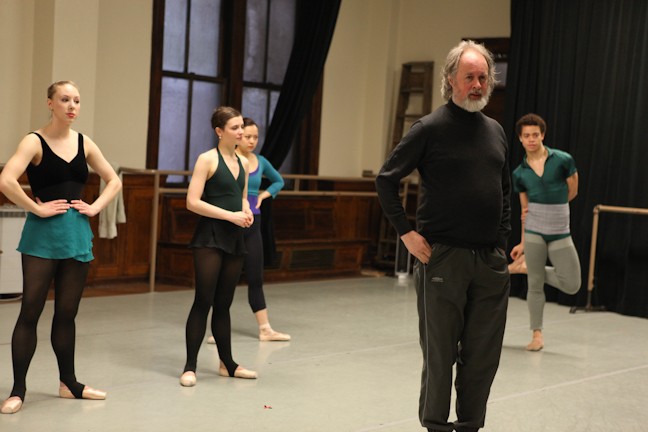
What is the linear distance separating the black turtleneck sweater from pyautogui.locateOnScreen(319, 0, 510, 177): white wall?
6.76m

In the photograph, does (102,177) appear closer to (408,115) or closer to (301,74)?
(301,74)

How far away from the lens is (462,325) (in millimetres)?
3439

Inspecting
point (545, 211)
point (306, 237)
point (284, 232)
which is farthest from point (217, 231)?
point (306, 237)

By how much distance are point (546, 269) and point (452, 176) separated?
3069 mm

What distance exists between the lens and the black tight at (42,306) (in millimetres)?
4074

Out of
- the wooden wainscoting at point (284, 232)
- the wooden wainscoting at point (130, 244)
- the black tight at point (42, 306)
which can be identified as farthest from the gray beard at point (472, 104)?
the wooden wainscoting at point (130, 244)

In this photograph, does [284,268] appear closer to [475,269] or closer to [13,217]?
[13,217]

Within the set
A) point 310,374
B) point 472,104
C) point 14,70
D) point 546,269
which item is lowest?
point 310,374

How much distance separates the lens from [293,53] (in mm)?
9000

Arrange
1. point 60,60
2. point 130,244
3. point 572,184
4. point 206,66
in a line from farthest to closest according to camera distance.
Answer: point 206,66 → point 130,244 → point 60,60 → point 572,184

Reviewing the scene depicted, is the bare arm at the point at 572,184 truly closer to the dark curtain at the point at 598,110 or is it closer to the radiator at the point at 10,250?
the dark curtain at the point at 598,110

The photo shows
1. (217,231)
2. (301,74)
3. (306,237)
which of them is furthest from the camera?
(306,237)

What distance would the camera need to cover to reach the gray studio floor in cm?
424

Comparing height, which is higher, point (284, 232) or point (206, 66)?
point (206, 66)
